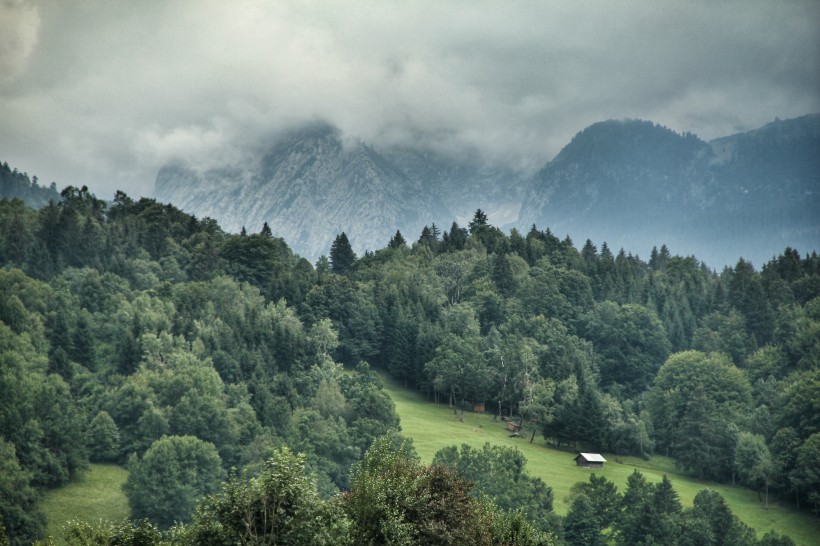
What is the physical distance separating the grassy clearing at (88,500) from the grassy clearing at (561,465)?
118 ft

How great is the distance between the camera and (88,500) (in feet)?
274

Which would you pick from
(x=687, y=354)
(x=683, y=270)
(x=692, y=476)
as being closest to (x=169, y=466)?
(x=692, y=476)

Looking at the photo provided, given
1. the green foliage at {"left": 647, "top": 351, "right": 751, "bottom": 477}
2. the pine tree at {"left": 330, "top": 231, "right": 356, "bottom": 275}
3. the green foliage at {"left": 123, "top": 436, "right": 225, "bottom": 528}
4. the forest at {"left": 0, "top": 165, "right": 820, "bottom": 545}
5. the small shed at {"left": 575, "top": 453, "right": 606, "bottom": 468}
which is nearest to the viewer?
the forest at {"left": 0, "top": 165, "right": 820, "bottom": 545}

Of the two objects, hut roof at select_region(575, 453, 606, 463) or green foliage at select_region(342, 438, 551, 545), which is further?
hut roof at select_region(575, 453, 606, 463)

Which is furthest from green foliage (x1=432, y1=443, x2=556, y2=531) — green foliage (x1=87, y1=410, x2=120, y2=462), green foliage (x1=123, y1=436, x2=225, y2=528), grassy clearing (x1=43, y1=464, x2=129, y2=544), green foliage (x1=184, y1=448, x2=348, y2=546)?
green foliage (x1=87, y1=410, x2=120, y2=462)

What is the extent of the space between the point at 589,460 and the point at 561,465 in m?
4.61

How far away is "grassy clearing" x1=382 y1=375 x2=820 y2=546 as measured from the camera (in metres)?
93.2

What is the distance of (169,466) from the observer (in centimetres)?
8444

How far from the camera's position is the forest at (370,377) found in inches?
1860

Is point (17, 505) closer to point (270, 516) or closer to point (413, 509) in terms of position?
point (413, 509)

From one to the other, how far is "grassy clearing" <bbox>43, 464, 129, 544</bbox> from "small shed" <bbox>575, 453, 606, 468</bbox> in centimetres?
6088

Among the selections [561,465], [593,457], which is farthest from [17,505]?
[593,457]

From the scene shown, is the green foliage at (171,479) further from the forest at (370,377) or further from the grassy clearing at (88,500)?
the grassy clearing at (88,500)

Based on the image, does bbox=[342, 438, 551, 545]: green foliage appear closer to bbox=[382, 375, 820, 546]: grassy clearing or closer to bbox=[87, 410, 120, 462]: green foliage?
bbox=[382, 375, 820, 546]: grassy clearing
